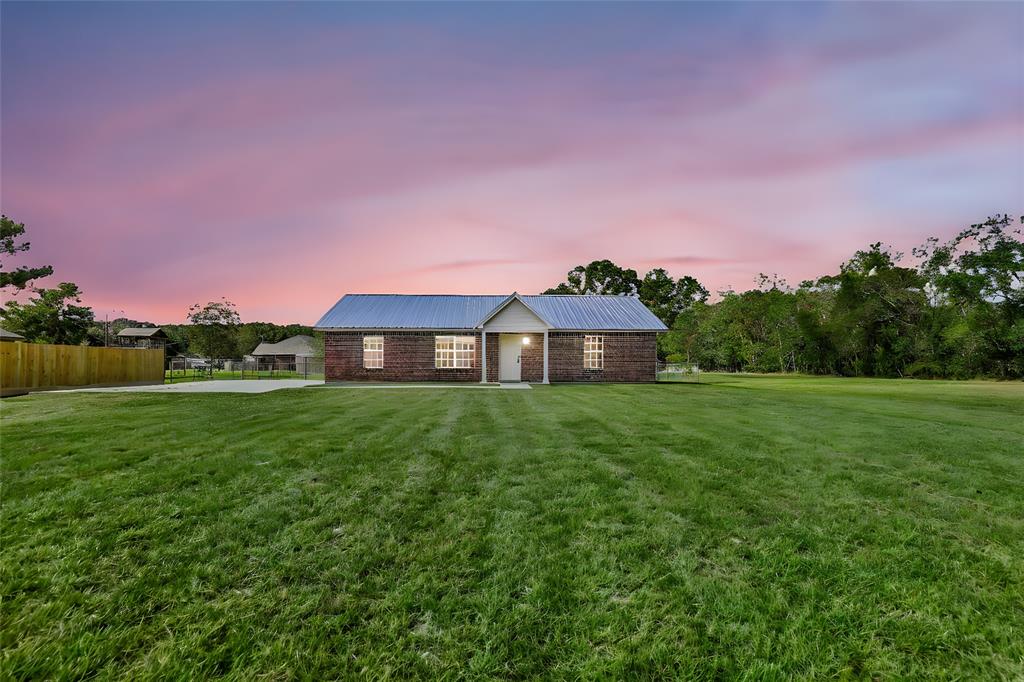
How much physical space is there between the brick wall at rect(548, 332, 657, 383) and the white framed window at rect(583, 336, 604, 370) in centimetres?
22

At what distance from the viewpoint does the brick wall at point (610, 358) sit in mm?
22328

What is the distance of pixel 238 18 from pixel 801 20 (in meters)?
15.3

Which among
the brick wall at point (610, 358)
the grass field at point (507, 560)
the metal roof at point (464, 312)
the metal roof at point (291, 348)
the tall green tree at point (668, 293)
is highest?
the tall green tree at point (668, 293)

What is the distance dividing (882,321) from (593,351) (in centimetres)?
3068

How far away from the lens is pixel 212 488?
14.5ft

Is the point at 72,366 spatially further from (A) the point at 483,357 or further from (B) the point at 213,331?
(B) the point at 213,331

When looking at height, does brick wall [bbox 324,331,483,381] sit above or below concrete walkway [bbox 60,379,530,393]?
above

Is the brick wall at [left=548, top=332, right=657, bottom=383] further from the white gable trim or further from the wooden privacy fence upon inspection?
the wooden privacy fence

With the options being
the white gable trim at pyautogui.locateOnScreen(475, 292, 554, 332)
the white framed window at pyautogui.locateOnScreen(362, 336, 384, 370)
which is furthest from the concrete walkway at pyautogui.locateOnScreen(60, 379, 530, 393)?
the white gable trim at pyautogui.locateOnScreen(475, 292, 554, 332)

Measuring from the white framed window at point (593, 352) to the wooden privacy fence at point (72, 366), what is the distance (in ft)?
75.9

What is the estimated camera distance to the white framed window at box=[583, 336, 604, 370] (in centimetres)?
2247

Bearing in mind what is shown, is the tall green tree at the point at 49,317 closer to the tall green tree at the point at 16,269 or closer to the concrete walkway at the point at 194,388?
the tall green tree at the point at 16,269

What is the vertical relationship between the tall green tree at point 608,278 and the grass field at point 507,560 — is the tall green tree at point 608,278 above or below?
above

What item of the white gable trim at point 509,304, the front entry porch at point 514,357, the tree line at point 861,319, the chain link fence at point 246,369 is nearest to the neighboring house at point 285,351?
the chain link fence at point 246,369
